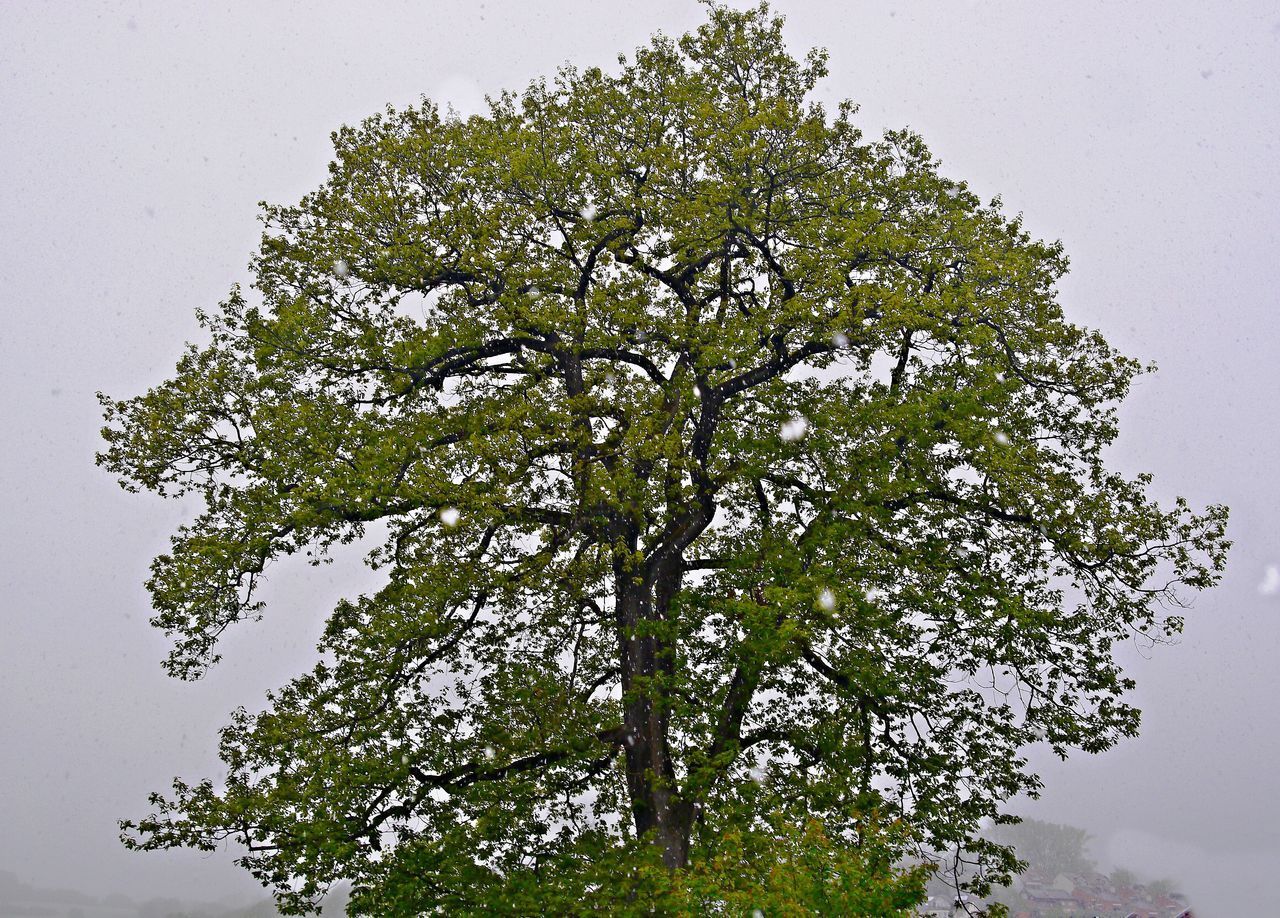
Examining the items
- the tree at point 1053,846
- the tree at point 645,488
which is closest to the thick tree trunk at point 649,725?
the tree at point 645,488

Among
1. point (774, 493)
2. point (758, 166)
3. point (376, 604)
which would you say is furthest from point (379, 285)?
point (774, 493)

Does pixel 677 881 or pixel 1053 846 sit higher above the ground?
pixel 1053 846

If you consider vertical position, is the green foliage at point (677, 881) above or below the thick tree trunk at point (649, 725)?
below

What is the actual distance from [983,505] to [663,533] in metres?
5.20

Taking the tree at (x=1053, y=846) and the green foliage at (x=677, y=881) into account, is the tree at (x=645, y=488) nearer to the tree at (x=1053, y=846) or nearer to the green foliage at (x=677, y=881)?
the green foliage at (x=677, y=881)

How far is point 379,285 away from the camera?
54.2ft

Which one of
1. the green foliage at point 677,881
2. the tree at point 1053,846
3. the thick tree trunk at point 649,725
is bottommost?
the green foliage at point 677,881

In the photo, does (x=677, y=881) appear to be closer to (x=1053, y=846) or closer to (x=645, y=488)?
(x=645, y=488)

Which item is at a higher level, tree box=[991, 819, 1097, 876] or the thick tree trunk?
tree box=[991, 819, 1097, 876]

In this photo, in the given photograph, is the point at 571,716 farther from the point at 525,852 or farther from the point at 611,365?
the point at 611,365

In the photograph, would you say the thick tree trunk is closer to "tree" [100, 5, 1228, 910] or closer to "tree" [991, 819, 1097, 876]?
"tree" [100, 5, 1228, 910]

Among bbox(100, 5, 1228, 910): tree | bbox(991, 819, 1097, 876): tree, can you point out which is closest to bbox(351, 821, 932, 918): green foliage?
bbox(100, 5, 1228, 910): tree

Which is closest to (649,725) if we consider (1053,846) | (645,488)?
(645,488)

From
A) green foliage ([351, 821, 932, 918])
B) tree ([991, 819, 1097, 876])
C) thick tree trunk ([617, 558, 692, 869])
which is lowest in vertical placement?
green foliage ([351, 821, 932, 918])
